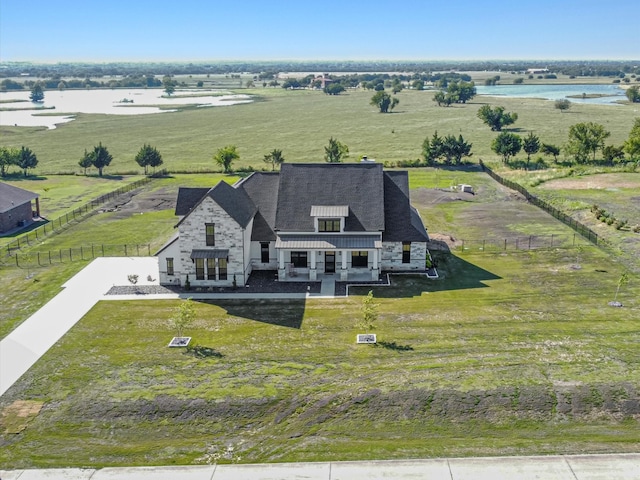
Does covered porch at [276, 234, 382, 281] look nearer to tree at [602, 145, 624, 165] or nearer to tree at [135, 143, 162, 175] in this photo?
tree at [135, 143, 162, 175]

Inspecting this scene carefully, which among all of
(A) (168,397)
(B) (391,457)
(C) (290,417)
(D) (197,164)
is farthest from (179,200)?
(D) (197,164)

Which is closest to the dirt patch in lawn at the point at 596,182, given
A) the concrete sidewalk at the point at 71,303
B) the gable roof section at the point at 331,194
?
the gable roof section at the point at 331,194

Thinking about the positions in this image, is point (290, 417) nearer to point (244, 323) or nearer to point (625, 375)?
point (244, 323)

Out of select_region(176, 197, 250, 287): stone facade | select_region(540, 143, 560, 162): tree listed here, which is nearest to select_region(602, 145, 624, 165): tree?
select_region(540, 143, 560, 162): tree

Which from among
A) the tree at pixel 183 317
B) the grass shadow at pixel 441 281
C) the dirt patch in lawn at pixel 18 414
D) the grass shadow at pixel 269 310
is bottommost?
the dirt patch in lawn at pixel 18 414

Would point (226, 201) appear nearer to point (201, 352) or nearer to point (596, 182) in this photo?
point (201, 352)

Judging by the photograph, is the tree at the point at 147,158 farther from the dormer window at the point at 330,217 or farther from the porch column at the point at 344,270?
the porch column at the point at 344,270

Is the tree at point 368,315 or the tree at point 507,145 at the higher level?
the tree at point 507,145
